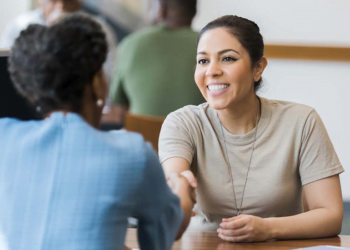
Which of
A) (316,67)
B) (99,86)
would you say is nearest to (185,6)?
(316,67)

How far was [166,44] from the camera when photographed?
3.29 meters

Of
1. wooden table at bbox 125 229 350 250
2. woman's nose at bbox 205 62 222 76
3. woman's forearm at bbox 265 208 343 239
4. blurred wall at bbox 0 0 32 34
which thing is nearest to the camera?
wooden table at bbox 125 229 350 250

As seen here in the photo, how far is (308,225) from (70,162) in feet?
2.94

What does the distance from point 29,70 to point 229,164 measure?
3.20 feet

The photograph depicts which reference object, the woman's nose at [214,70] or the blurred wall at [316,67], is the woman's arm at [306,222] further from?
the blurred wall at [316,67]

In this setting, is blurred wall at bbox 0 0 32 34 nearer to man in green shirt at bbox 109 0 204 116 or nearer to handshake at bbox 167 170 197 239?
man in green shirt at bbox 109 0 204 116

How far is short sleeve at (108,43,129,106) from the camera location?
134 inches

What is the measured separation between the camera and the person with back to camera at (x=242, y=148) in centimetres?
194

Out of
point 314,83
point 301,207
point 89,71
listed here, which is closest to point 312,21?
point 314,83

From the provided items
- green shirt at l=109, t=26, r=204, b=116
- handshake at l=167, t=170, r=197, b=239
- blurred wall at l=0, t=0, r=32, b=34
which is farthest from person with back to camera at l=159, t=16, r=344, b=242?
blurred wall at l=0, t=0, r=32, b=34

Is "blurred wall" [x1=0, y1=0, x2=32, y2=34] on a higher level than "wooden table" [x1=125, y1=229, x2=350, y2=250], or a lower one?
higher

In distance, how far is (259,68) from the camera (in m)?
2.08

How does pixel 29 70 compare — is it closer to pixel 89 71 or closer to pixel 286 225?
pixel 89 71

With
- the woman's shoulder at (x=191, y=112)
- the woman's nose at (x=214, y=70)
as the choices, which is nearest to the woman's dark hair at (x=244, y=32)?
the woman's nose at (x=214, y=70)
